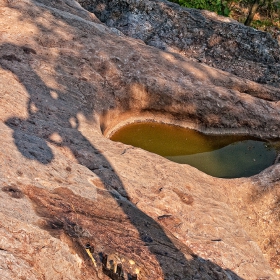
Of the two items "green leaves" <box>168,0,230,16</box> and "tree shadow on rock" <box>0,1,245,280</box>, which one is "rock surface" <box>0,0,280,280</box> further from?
"green leaves" <box>168,0,230,16</box>

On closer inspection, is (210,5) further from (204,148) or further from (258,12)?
(204,148)

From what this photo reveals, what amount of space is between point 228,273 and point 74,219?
2.13 metres

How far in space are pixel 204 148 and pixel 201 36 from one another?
15.7 feet

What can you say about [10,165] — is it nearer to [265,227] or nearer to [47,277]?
[47,277]

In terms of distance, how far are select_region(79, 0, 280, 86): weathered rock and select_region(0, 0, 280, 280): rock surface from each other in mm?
1801

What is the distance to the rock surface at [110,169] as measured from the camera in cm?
455

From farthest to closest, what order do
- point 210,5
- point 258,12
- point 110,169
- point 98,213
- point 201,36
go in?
point 258,12 < point 210,5 < point 201,36 < point 110,169 < point 98,213

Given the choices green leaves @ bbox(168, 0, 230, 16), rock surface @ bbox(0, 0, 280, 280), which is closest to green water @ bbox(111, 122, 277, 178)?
rock surface @ bbox(0, 0, 280, 280)

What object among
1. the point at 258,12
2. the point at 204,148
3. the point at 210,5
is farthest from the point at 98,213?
the point at 258,12

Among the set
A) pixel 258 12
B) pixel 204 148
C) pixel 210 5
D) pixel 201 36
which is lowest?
pixel 204 148

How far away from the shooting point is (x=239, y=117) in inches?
419

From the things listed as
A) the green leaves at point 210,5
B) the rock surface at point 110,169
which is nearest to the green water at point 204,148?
the rock surface at point 110,169

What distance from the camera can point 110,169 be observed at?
668cm

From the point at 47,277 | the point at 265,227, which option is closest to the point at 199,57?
the point at 265,227
